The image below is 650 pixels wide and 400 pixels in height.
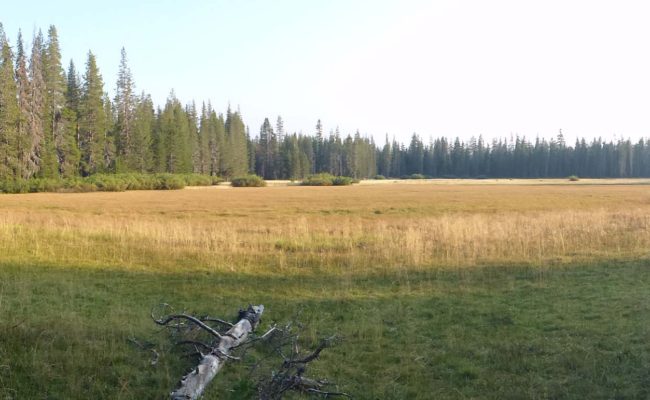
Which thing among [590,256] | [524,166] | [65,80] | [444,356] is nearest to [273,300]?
[444,356]

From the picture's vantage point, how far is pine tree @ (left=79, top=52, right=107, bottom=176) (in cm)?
8306

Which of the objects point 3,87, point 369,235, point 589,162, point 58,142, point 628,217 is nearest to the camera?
point 369,235

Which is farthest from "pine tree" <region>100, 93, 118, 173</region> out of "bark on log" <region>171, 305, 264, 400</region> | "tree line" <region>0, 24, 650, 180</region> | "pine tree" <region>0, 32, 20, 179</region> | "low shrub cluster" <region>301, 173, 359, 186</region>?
"bark on log" <region>171, 305, 264, 400</region>

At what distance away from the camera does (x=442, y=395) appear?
623 cm

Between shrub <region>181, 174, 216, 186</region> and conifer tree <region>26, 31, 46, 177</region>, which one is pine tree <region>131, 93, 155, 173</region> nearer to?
shrub <region>181, 174, 216, 186</region>

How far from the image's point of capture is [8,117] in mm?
65438

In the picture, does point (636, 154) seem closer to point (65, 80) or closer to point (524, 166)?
point (524, 166)

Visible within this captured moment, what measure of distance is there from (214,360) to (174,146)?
3975 inches

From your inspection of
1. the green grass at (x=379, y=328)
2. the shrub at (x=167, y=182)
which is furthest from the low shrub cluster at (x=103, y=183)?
the green grass at (x=379, y=328)

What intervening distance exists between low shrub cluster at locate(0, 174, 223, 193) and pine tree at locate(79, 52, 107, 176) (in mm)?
7207

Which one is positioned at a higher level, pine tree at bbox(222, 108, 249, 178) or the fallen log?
pine tree at bbox(222, 108, 249, 178)

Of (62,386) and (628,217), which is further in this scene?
(628,217)

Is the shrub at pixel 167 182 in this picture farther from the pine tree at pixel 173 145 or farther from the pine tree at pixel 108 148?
the pine tree at pixel 173 145

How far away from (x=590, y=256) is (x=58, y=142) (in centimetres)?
7938
